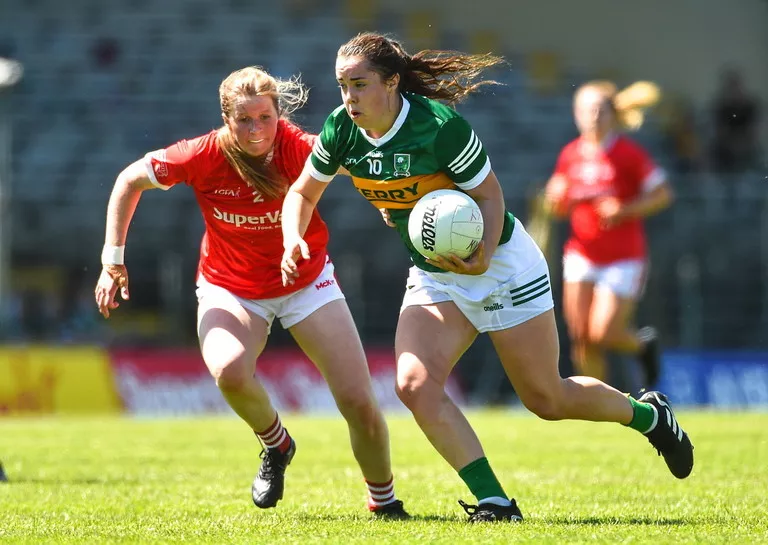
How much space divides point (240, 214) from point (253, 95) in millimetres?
633

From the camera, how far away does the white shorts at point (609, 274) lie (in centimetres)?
1128

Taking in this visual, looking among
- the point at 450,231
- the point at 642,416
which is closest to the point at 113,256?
the point at 450,231

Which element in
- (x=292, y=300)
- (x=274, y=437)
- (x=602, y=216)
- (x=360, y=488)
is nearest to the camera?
(x=292, y=300)

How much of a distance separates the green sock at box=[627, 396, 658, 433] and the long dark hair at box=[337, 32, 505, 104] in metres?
1.71

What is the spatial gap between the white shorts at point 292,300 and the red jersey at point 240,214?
1.2 inches

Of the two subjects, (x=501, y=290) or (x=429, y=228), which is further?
(x=501, y=290)

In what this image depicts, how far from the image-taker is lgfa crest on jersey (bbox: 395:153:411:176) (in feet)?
18.1

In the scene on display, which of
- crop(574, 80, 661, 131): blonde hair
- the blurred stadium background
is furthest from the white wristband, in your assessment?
the blurred stadium background

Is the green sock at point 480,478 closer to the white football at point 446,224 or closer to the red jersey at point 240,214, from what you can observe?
the white football at point 446,224

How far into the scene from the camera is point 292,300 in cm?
640

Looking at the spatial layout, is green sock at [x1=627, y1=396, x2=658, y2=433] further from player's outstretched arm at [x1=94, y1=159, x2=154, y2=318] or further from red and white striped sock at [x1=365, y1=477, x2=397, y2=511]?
player's outstretched arm at [x1=94, y1=159, x2=154, y2=318]

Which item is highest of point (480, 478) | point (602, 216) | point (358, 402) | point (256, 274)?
point (256, 274)

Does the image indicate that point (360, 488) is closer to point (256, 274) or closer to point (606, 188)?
point (256, 274)

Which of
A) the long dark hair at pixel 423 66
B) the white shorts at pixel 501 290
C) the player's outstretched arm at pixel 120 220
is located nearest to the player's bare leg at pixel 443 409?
the white shorts at pixel 501 290
